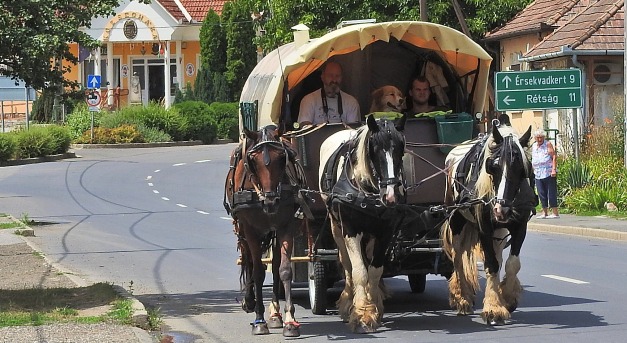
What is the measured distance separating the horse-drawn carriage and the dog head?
44 centimetres

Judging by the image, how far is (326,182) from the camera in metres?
11.7

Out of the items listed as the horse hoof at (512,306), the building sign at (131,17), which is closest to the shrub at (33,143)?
the building sign at (131,17)

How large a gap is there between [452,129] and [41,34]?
4.51 metres

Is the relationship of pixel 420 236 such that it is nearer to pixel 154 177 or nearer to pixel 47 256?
pixel 47 256

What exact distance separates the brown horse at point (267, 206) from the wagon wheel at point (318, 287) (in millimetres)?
843

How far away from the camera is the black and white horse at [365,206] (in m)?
10.7

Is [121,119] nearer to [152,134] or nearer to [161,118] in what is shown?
[152,134]

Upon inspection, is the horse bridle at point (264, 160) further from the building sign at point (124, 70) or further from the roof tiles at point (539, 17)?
the building sign at point (124, 70)

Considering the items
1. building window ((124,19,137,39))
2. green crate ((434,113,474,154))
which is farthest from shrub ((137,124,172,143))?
green crate ((434,113,474,154))

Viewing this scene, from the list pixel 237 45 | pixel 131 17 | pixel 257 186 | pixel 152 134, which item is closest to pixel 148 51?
pixel 131 17

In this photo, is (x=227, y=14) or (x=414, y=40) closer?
(x=414, y=40)

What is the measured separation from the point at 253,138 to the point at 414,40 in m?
2.83

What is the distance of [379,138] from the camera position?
10758 mm

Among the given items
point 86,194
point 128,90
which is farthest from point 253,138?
point 128,90
